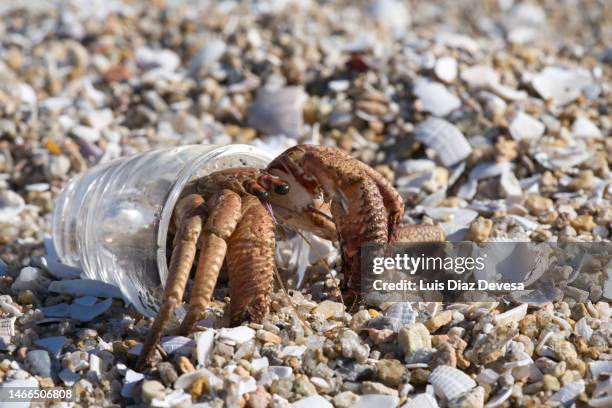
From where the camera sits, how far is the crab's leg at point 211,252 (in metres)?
2.47

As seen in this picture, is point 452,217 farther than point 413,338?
Yes

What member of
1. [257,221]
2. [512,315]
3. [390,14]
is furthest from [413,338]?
[390,14]

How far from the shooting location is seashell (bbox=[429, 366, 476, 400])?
2.36 m

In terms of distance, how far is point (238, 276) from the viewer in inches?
104

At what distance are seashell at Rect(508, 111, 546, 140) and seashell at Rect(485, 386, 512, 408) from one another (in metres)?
2.14

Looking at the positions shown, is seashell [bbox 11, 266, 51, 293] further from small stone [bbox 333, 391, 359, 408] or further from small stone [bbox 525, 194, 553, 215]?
small stone [bbox 525, 194, 553, 215]

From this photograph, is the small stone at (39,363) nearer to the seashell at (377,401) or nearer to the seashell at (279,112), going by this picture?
the seashell at (377,401)

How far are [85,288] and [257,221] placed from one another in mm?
818

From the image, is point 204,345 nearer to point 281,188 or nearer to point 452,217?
point 281,188

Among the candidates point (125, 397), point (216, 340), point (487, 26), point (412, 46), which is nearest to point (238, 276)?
point (216, 340)

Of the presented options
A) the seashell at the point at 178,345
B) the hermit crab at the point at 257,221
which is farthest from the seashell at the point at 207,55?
the seashell at the point at 178,345

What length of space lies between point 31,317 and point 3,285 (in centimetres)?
Result: 38

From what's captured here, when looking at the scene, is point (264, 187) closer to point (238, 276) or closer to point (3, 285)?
point (238, 276)

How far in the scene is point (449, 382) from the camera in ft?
7.80
